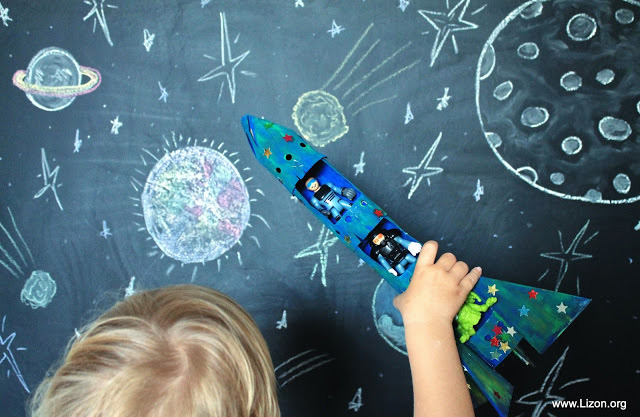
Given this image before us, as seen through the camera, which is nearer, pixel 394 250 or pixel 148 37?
pixel 394 250

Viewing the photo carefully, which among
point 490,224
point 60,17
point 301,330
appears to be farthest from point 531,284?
point 60,17

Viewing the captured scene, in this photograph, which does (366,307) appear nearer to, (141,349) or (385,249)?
(385,249)

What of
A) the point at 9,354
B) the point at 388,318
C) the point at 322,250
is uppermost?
the point at 322,250

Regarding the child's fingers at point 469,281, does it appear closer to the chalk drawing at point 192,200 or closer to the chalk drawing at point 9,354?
the chalk drawing at point 192,200

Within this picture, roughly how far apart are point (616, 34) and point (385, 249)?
530 millimetres

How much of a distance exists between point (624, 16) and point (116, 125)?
84 cm

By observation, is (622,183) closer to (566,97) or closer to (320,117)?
(566,97)

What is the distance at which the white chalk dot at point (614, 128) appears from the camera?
0.82 meters

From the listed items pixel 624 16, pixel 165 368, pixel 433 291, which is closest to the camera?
pixel 165 368

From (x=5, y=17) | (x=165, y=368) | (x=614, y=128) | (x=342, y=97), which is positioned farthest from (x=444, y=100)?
(x=5, y=17)

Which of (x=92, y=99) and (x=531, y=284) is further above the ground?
(x=92, y=99)

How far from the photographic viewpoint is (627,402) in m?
0.85

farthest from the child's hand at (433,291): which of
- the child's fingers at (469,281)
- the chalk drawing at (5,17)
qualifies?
the chalk drawing at (5,17)

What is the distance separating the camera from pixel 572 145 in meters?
0.83
